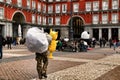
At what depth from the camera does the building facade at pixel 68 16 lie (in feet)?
163

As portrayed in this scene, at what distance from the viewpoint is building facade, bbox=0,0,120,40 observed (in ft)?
163

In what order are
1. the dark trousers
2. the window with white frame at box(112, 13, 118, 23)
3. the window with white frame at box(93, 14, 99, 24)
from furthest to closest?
the window with white frame at box(93, 14, 99, 24) → the window with white frame at box(112, 13, 118, 23) → the dark trousers

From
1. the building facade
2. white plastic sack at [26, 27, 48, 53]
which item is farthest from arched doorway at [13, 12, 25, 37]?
white plastic sack at [26, 27, 48, 53]

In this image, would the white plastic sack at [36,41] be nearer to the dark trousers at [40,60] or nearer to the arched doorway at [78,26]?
the dark trousers at [40,60]

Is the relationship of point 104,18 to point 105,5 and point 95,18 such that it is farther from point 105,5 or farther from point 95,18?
point 105,5

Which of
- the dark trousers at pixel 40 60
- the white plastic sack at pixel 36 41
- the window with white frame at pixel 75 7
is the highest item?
the window with white frame at pixel 75 7

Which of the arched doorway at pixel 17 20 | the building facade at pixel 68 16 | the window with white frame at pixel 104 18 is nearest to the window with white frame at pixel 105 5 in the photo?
the building facade at pixel 68 16

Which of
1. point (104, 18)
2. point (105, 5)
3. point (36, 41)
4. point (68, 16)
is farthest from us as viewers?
point (68, 16)

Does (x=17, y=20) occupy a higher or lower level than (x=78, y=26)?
higher

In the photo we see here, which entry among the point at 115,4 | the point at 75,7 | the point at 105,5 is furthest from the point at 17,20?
the point at 115,4

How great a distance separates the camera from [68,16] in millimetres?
59531

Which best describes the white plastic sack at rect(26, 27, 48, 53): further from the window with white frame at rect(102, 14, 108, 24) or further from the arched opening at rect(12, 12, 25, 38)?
the window with white frame at rect(102, 14, 108, 24)

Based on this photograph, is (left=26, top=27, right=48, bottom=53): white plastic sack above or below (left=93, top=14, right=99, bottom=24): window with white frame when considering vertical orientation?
below

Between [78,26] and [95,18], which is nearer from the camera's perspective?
[95,18]
